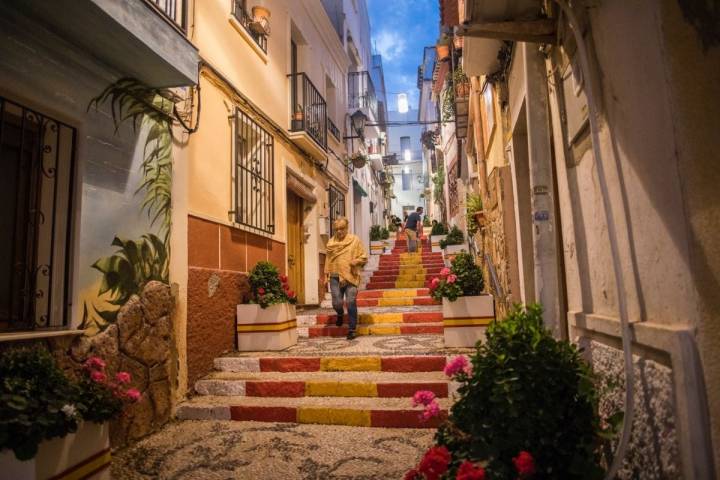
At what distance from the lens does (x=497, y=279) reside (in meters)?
6.41

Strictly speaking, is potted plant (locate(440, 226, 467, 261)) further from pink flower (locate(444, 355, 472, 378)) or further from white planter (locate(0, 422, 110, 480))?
white planter (locate(0, 422, 110, 480))

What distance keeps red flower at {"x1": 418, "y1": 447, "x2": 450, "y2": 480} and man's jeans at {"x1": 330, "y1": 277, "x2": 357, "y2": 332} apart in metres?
4.57

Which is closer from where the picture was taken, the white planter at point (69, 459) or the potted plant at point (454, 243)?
the white planter at point (69, 459)

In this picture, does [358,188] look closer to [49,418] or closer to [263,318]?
[263,318]

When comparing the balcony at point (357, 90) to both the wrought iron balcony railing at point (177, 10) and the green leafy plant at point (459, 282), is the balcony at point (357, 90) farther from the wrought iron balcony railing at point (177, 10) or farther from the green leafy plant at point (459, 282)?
the wrought iron balcony railing at point (177, 10)

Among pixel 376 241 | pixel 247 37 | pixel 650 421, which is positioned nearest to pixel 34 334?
pixel 650 421

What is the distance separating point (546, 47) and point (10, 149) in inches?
166

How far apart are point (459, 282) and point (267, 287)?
258cm

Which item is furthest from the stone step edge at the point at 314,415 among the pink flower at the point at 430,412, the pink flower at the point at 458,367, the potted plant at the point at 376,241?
the potted plant at the point at 376,241

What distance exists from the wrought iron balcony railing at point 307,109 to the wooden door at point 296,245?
4.50 feet

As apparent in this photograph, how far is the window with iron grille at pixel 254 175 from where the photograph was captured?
6270mm

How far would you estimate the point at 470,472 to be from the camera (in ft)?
5.65

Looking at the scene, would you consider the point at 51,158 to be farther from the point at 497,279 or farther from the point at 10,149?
the point at 497,279

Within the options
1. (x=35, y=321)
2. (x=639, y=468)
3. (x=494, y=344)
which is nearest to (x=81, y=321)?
(x=35, y=321)
